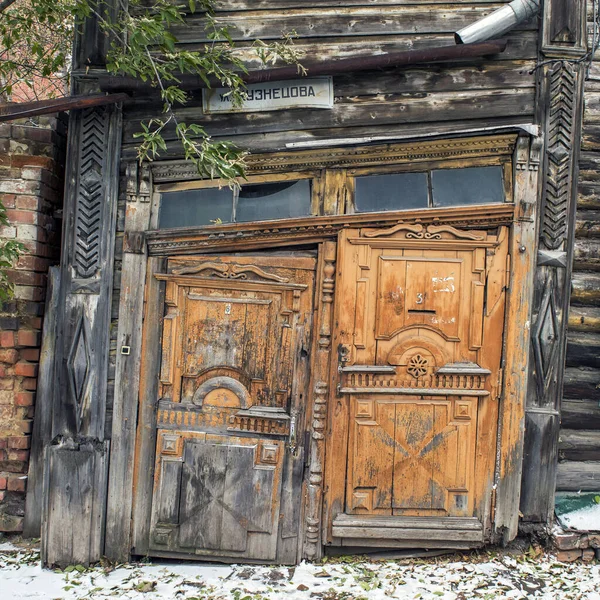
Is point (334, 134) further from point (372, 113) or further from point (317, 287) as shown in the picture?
point (317, 287)

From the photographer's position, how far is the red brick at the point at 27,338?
4039 mm

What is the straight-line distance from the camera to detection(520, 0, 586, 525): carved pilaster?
12.6 feet

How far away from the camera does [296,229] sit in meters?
3.87

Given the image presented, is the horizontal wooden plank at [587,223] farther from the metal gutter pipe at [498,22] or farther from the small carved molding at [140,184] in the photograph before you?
the small carved molding at [140,184]

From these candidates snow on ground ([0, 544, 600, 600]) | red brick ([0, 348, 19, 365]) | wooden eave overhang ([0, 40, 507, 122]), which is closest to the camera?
snow on ground ([0, 544, 600, 600])

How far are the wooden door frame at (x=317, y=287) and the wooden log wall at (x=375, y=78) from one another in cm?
17

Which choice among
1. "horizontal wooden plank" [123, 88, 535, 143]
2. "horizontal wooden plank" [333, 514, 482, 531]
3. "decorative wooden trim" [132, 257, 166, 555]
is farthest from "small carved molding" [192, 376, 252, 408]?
"horizontal wooden plank" [123, 88, 535, 143]

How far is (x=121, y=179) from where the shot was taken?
396 centimetres

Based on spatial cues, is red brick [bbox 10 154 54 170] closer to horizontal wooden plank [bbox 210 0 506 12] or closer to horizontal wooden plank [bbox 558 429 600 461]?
horizontal wooden plank [bbox 210 0 506 12]

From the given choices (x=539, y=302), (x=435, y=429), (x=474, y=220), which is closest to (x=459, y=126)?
(x=474, y=220)

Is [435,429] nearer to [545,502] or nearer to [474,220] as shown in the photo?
[545,502]

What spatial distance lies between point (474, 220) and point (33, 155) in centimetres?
329

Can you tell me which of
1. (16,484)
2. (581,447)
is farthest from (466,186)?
(16,484)

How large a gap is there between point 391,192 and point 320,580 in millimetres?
2702
